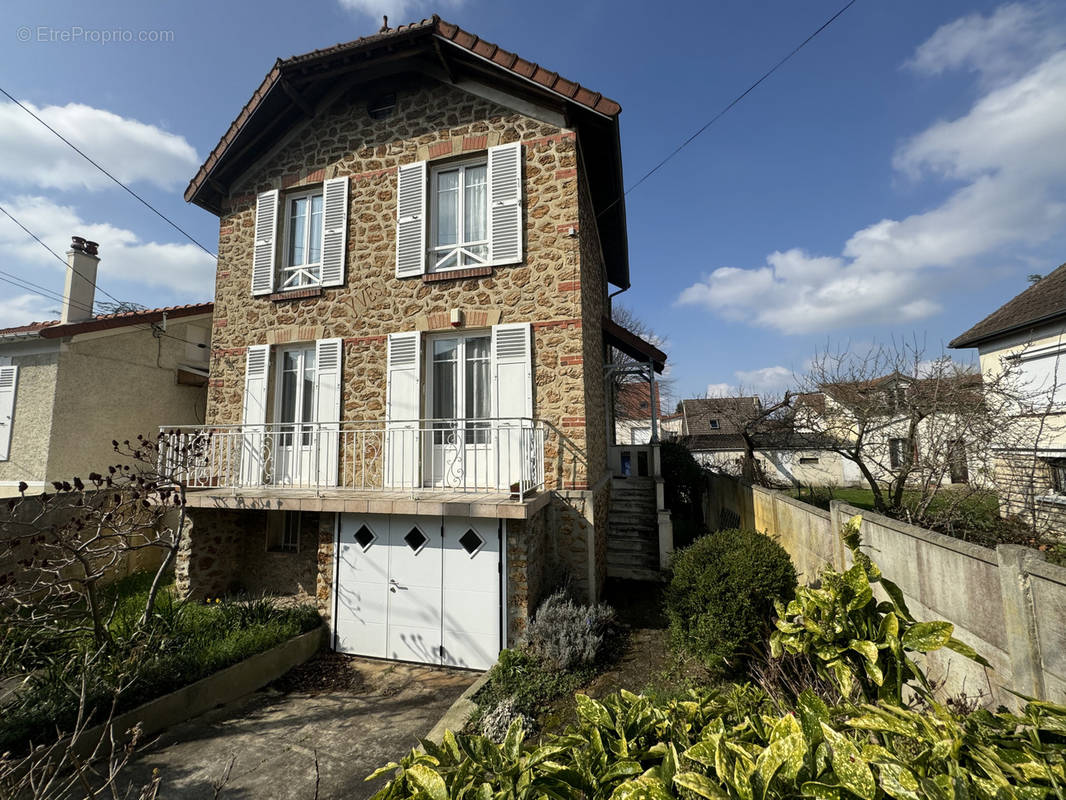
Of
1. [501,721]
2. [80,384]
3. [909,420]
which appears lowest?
[501,721]

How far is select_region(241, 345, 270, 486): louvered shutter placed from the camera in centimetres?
845

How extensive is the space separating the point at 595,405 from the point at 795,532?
12.9 ft

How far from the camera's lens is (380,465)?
7.99 m

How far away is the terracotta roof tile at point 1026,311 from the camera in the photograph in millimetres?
10117

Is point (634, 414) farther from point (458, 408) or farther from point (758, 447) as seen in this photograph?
point (458, 408)

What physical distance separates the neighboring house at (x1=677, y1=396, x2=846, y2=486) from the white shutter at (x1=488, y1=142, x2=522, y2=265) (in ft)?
21.9

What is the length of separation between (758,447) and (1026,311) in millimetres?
7145

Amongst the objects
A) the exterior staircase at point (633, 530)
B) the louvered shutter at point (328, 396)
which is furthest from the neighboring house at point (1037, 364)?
the louvered shutter at point (328, 396)

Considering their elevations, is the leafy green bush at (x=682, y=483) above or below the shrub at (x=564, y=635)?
above

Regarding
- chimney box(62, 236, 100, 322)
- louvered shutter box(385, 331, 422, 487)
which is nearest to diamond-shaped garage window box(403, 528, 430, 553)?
louvered shutter box(385, 331, 422, 487)

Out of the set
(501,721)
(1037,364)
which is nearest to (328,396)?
(501,721)

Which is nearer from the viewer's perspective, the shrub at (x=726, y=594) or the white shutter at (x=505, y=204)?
the shrub at (x=726, y=594)

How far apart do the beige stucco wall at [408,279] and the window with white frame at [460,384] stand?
18.4 inches

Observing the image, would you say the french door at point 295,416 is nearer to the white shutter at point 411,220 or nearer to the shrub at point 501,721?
the white shutter at point 411,220
